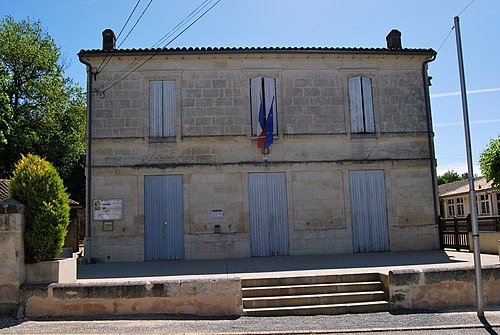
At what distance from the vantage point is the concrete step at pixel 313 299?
8.10 metres

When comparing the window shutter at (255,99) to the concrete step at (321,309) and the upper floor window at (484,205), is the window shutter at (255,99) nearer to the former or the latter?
the concrete step at (321,309)

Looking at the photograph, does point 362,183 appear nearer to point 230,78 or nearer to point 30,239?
point 230,78

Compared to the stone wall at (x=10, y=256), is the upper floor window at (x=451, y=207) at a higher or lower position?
higher

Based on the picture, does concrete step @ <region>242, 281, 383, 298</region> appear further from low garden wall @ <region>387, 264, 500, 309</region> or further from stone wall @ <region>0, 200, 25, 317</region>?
stone wall @ <region>0, 200, 25, 317</region>

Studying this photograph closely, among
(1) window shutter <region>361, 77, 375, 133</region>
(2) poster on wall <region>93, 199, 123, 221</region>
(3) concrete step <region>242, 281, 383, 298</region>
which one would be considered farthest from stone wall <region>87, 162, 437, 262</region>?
(3) concrete step <region>242, 281, 383, 298</region>

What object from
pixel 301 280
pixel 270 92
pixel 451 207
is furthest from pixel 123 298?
pixel 451 207

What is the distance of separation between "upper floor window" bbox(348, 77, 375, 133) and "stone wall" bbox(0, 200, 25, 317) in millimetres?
10933

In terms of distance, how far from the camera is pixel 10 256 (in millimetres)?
7754

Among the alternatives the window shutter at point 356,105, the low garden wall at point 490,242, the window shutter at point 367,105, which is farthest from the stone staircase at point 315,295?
the window shutter at point 367,105

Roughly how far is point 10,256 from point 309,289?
5466 mm

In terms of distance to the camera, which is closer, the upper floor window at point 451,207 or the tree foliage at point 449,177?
the upper floor window at point 451,207

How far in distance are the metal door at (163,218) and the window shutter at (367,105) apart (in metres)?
6.72

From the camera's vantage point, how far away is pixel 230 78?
15.1 metres

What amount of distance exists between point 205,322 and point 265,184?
759 cm
